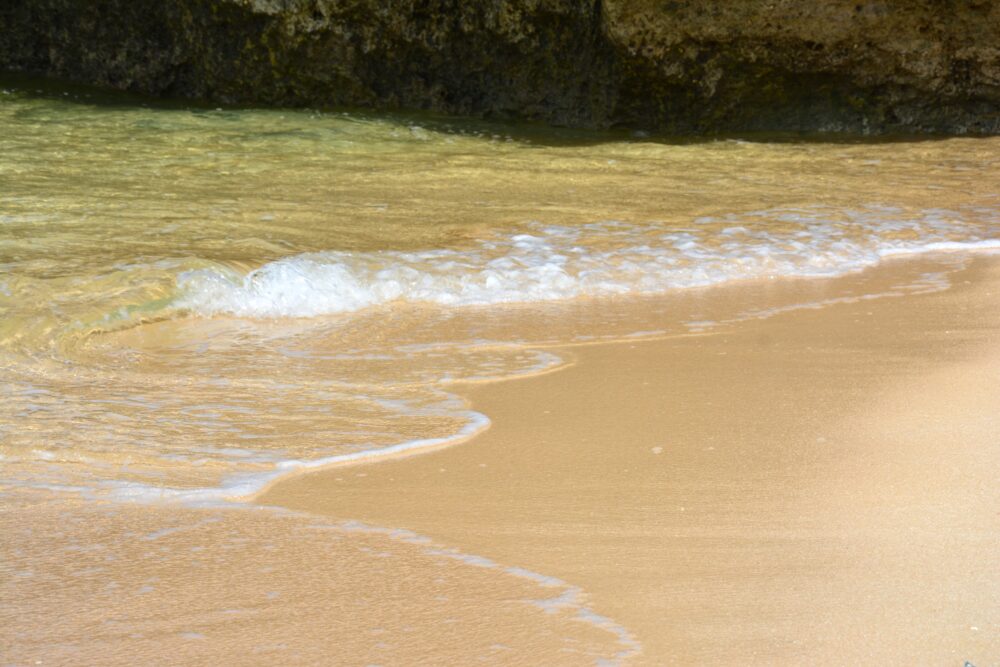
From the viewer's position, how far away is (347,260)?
3.58 metres

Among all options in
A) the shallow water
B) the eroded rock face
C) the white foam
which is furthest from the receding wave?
the eroded rock face

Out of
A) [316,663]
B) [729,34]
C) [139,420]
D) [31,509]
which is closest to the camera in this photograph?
[316,663]

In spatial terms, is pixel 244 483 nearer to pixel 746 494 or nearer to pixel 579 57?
pixel 746 494

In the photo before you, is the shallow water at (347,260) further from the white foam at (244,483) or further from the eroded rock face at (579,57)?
the eroded rock face at (579,57)

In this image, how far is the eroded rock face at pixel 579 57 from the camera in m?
6.30

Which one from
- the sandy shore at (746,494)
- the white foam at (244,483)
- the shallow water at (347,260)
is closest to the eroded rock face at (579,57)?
the shallow water at (347,260)

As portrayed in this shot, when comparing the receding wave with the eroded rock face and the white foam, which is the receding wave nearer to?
the white foam

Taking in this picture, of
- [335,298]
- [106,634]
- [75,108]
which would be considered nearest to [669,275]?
[335,298]

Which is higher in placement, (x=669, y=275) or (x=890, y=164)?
(x=890, y=164)

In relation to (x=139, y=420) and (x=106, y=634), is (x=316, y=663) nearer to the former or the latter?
(x=106, y=634)

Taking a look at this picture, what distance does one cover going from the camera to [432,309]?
3.31 meters

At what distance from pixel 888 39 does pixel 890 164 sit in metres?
1.06

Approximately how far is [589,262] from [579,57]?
3199mm

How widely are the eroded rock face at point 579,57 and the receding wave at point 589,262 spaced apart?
2053mm
